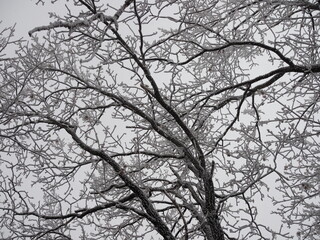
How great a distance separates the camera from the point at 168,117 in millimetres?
4797

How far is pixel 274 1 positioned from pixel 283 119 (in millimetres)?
1419

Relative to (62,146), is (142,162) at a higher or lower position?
lower

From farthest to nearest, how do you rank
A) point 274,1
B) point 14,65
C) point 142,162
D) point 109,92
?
point 142,162, point 109,92, point 14,65, point 274,1

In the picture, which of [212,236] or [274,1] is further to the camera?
[212,236]

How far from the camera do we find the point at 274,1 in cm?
375

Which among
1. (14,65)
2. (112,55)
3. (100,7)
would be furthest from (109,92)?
(100,7)

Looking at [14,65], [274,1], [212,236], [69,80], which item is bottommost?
[212,236]

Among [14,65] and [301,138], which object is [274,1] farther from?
[14,65]

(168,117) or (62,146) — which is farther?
(62,146)

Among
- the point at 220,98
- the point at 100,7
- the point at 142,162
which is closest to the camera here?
the point at 100,7

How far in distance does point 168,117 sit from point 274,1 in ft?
6.81

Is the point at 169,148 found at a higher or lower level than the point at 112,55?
lower

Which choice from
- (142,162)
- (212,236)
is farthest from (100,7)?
(212,236)

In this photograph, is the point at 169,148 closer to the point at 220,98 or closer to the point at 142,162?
the point at 142,162
